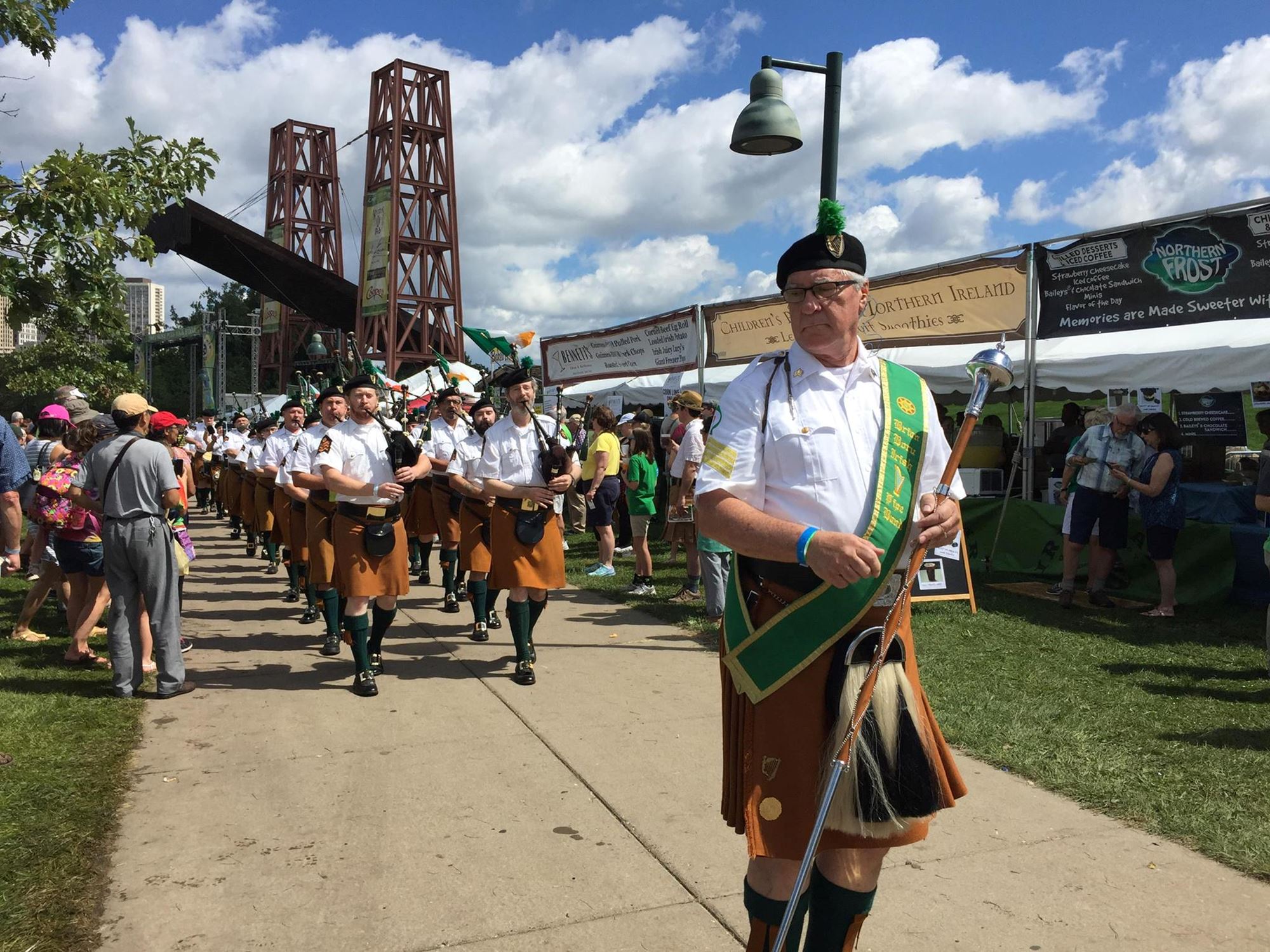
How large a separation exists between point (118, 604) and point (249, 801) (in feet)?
7.47

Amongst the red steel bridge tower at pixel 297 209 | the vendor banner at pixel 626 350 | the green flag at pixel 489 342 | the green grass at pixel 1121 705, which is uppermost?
the red steel bridge tower at pixel 297 209

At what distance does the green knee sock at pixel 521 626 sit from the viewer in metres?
6.33

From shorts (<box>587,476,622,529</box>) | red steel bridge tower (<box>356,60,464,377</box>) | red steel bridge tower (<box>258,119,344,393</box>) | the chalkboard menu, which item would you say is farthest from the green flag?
red steel bridge tower (<box>258,119,344,393</box>)

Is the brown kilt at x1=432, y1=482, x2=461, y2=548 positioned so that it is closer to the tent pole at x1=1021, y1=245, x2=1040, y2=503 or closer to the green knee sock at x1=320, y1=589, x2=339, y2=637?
the green knee sock at x1=320, y1=589, x2=339, y2=637

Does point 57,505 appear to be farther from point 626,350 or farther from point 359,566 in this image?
point 626,350

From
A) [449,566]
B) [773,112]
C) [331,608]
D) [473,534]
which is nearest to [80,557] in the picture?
[331,608]

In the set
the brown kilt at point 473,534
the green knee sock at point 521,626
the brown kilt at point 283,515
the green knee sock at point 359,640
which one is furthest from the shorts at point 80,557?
the green knee sock at point 521,626

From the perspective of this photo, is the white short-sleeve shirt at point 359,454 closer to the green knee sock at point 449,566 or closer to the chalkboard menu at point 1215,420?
the green knee sock at point 449,566

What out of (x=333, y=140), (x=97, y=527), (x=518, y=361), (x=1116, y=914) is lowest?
(x=1116, y=914)

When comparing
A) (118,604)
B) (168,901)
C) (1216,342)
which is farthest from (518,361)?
(1216,342)

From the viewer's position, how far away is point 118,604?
5.90m

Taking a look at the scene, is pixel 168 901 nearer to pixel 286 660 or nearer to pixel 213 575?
pixel 286 660

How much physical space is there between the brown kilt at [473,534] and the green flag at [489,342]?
3.74ft

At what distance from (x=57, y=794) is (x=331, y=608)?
123 inches
